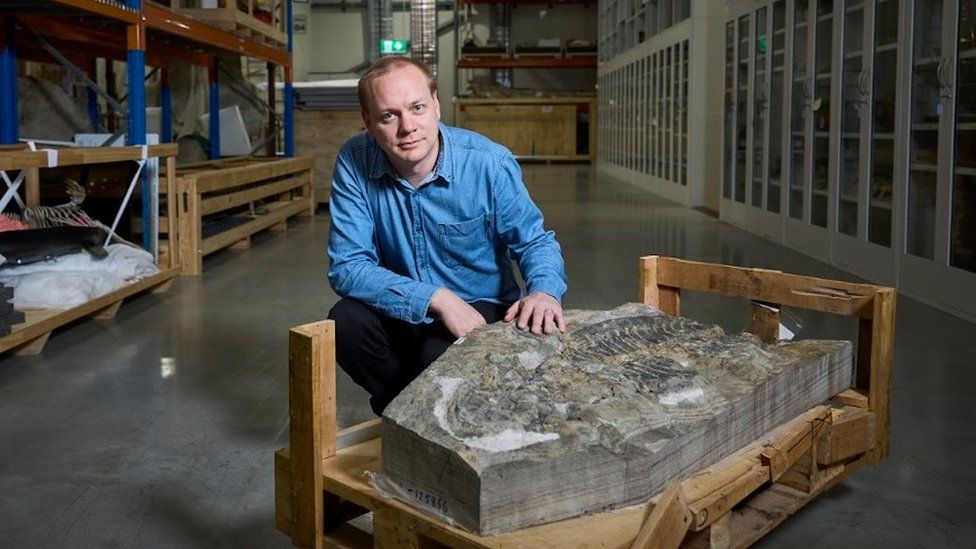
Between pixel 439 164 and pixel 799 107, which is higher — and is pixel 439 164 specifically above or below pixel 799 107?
below

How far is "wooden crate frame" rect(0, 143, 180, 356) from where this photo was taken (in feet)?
13.9

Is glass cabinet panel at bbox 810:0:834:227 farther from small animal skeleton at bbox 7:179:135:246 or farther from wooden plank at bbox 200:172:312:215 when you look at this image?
small animal skeleton at bbox 7:179:135:246

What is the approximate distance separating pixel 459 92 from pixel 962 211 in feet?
64.2

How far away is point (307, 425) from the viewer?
205 centimetres

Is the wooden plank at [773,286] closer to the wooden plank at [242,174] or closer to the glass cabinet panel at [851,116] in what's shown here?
the glass cabinet panel at [851,116]

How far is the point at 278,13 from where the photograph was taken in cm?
1090

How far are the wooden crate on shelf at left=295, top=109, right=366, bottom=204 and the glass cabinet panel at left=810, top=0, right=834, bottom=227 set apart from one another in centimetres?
544

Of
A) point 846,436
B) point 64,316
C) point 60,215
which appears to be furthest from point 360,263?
point 60,215

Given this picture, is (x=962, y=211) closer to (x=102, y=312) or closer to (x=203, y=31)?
(x=102, y=312)

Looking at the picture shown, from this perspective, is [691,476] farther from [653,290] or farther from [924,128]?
[924,128]

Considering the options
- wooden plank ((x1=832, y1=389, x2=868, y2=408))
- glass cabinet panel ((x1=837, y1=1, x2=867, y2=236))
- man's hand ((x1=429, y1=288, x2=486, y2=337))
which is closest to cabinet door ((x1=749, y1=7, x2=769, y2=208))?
glass cabinet panel ((x1=837, y1=1, x2=867, y2=236))

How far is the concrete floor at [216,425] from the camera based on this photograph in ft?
8.57

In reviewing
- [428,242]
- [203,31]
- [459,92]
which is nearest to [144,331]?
[428,242]

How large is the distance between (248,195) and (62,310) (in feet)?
11.5
